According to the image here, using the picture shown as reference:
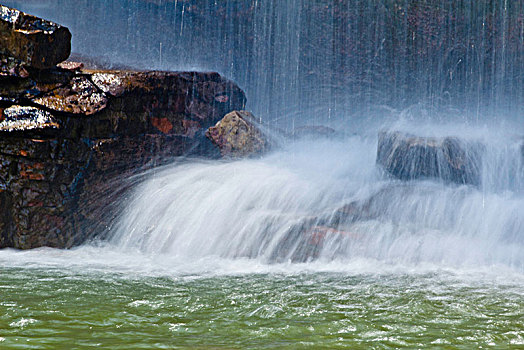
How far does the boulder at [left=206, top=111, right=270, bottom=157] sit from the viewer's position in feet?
31.5

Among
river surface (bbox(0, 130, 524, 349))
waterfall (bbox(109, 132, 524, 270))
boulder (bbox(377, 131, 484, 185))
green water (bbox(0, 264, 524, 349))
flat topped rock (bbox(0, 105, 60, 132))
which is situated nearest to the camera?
green water (bbox(0, 264, 524, 349))

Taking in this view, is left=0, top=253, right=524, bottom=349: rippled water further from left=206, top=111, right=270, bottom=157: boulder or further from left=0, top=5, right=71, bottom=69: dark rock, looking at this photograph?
left=206, top=111, right=270, bottom=157: boulder

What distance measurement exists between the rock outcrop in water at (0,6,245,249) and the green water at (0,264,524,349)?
2472 mm

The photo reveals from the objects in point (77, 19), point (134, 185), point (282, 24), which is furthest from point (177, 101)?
point (77, 19)

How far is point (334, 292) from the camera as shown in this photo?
167 inches

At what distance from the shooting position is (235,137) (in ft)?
31.8

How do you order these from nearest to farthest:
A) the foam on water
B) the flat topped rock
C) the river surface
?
the river surface → the foam on water → the flat topped rock

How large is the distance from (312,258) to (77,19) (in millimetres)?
21830

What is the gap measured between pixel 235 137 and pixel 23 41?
411cm

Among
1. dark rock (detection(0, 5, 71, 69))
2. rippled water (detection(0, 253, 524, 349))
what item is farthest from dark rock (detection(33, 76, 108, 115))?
rippled water (detection(0, 253, 524, 349))

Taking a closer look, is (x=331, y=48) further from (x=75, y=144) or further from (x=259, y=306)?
(x=259, y=306)

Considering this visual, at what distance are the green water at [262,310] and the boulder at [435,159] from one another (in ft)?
9.87

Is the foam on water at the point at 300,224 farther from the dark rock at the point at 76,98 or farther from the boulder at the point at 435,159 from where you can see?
the dark rock at the point at 76,98

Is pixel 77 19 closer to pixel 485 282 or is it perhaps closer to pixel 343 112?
pixel 343 112
